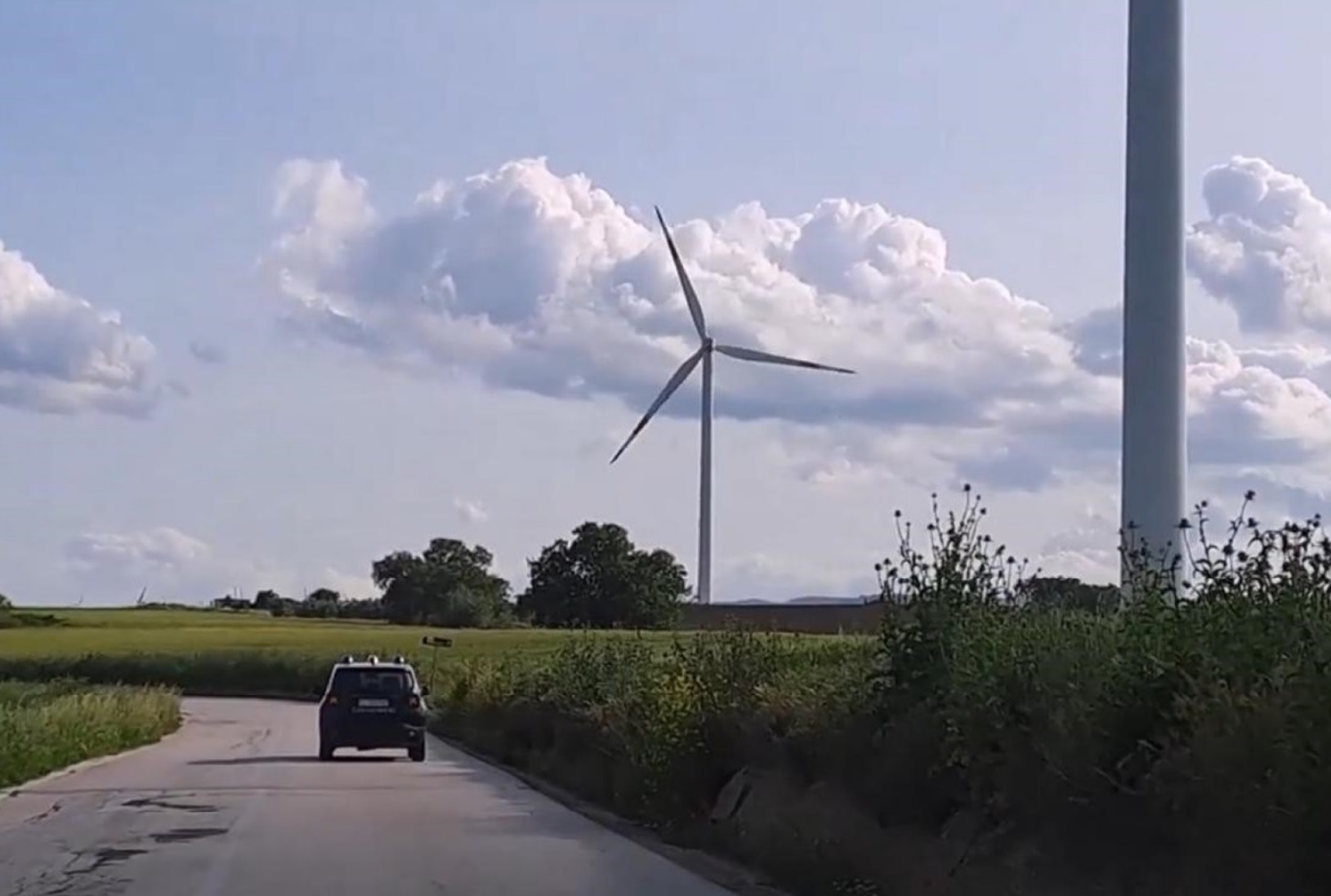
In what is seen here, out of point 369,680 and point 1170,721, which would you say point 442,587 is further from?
point 1170,721

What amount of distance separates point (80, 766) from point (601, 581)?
278ft

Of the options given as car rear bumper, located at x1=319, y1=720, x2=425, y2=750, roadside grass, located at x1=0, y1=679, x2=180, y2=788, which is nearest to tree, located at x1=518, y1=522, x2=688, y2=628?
roadside grass, located at x1=0, y1=679, x2=180, y2=788

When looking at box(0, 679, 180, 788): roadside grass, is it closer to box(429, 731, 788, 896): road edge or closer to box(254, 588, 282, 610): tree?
box(429, 731, 788, 896): road edge

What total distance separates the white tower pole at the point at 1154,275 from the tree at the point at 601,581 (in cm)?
9003

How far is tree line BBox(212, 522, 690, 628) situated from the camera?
11681 centimetres

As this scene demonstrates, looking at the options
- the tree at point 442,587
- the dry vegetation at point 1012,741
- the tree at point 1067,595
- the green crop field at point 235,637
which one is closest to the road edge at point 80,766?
the dry vegetation at point 1012,741

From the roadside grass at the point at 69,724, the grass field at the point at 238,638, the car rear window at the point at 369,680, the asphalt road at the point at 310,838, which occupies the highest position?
the grass field at the point at 238,638

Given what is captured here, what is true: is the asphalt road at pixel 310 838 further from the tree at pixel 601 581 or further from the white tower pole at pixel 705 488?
the tree at pixel 601 581

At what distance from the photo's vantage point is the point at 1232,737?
10922 millimetres

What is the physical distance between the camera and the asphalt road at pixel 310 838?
57.2 feet

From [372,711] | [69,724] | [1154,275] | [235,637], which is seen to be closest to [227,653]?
[235,637]

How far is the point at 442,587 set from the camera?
512ft

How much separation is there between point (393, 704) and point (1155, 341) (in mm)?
22657

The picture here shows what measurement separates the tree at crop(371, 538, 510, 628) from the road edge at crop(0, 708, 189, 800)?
286 feet
